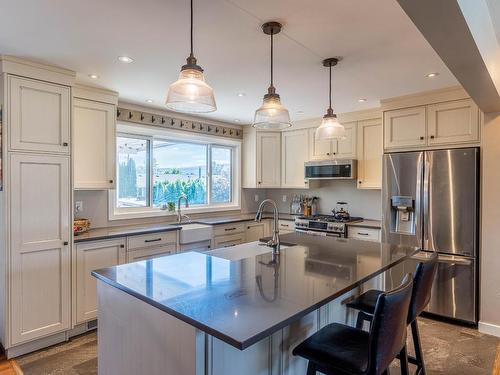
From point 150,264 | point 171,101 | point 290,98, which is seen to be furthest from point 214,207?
point 171,101

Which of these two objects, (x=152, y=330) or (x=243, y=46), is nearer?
(x=152, y=330)

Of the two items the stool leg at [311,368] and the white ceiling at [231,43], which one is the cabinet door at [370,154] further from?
the stool leg at [311,368]

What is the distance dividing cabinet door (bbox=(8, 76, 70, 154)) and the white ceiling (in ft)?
0.82

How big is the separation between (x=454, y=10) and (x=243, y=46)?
1.44 meters

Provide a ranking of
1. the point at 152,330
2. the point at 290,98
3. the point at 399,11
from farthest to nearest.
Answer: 1. the point at 290,98
2. the point at 399,11
3. the point at 152,330

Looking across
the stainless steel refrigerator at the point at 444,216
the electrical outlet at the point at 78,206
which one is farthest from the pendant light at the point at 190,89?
the stainless steel refrigerator at the point at 444,216

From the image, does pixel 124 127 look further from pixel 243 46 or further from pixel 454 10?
pixel 454 10

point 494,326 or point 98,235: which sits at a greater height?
point 98,235

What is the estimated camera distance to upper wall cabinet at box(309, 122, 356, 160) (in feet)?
14.1

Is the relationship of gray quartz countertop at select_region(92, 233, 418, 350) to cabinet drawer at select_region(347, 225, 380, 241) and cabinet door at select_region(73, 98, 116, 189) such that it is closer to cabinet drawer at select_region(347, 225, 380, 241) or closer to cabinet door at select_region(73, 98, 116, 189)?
cabinet drawer at select_region(347, 225, 380, 241)

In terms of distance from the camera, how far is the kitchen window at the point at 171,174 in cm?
401

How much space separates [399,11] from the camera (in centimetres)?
181

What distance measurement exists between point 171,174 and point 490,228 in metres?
3.81

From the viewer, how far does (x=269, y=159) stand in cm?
511
